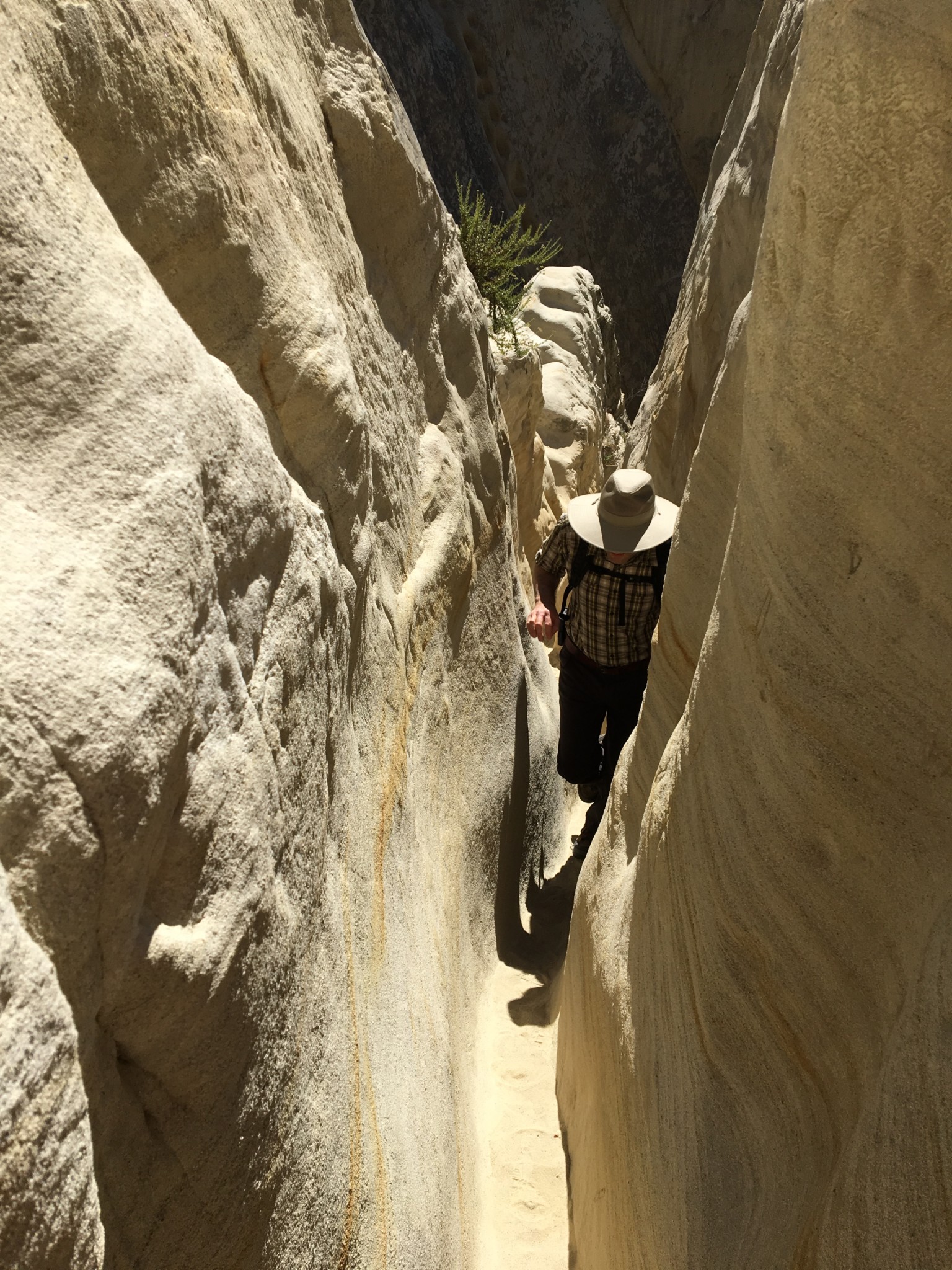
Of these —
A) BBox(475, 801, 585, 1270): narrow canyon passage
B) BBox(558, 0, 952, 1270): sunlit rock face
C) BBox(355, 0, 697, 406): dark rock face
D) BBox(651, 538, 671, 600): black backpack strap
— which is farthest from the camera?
BBox(355, 0, 697, 406): dark rock face

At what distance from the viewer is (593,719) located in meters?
4.22

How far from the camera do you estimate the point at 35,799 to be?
4.01 ft

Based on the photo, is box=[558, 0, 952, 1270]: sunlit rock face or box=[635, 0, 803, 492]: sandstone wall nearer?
box=[558, 0, 952, 1270]: sunlit rock face

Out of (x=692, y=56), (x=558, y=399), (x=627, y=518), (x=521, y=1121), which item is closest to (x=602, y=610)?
(x=627, y=518)

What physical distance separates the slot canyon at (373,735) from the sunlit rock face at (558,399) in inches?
99.8

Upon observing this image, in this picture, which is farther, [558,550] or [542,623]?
[542,623]

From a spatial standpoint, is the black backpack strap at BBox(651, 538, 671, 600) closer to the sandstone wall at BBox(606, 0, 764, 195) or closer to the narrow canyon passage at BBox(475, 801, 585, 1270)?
the narrow canyon passage at BBox(475, 801, 585, 1270)

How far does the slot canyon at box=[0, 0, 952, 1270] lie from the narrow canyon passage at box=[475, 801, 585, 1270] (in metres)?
0.02

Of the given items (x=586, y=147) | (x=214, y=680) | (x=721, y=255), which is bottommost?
(x=214, y=680)

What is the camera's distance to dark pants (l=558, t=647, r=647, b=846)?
158 inches

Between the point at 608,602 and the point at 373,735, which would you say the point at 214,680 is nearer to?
the point at 373,735

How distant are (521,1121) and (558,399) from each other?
5.84m

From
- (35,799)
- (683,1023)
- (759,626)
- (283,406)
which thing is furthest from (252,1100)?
(283,406)

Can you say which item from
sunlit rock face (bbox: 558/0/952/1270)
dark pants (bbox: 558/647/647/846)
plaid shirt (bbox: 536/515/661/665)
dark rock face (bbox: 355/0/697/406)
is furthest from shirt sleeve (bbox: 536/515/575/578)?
dark rock face (bbox: 355/0/697/406)
